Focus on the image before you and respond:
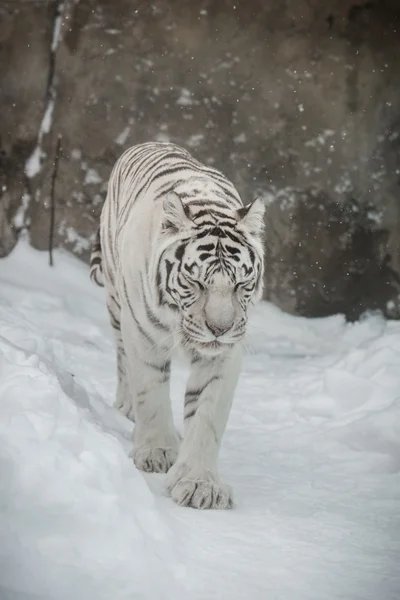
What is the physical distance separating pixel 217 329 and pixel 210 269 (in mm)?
202

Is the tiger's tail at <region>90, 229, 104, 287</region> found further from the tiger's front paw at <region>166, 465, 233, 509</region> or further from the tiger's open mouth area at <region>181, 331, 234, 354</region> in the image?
the tiger's front paw at <region>166, 465, 233, 509</region>

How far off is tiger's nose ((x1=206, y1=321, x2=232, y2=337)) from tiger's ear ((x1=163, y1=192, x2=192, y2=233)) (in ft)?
1.31

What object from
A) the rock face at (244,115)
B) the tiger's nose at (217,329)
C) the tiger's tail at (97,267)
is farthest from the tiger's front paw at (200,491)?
the rock face at (244,115)

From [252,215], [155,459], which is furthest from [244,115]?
[155,459]

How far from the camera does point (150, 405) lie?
3.66 metres

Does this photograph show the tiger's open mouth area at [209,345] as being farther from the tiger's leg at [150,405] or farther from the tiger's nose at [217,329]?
the tiger's leg at [150,405]

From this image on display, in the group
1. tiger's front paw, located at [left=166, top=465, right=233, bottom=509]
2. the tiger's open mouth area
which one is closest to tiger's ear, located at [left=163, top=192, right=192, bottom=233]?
the tiger's open mouth area

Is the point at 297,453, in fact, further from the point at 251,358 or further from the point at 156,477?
the point at 251,358

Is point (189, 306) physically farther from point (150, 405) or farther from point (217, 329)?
point (150, 405)

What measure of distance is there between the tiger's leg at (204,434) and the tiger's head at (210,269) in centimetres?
16

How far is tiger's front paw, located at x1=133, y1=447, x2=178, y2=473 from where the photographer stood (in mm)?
3621

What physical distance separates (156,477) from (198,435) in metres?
0.31

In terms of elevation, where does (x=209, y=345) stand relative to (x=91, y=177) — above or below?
above

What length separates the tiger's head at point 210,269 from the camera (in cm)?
319
